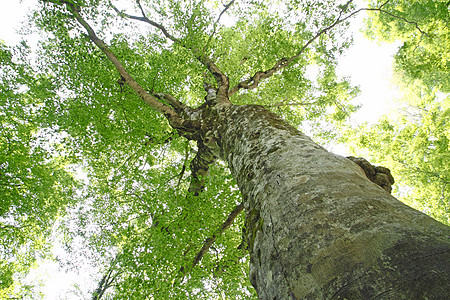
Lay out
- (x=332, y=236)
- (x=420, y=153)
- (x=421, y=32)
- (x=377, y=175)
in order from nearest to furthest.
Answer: (x=332, y=236) < (x=377, y=175) < (x=421, y=32) < (x=420, y=153)

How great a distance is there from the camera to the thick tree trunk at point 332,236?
893mm

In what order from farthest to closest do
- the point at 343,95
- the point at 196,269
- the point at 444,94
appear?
1. the point at 444,94
2. the point at 343,95
3. the point at 196,269

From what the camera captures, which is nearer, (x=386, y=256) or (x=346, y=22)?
(x=386, y=256)

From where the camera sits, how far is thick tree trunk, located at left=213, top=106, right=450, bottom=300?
893 millimetres

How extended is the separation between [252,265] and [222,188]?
377cm

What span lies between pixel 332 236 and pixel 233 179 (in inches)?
123

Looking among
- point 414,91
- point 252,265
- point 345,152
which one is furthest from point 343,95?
point 252,265

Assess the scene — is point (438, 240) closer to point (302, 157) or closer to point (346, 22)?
point (302, 157)

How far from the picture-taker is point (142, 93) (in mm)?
6387

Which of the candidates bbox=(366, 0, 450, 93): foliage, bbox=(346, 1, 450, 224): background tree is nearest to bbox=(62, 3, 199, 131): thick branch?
bbox=(366, 0, 450, 93): foliage

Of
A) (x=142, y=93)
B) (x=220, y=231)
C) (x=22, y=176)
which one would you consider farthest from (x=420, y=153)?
(x=22, y=176)

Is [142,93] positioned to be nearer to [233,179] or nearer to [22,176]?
[233,179]

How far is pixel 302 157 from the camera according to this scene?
78.2 inches

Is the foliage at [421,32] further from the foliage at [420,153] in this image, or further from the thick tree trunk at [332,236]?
the thick tree trunk at [332,236]
